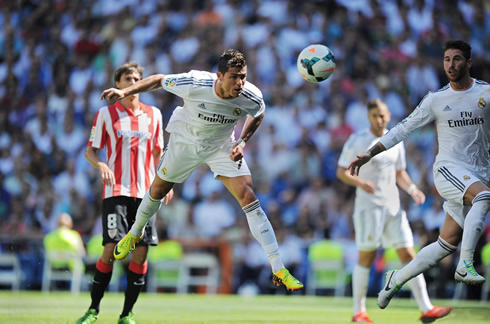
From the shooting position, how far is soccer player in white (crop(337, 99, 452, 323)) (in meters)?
10.0

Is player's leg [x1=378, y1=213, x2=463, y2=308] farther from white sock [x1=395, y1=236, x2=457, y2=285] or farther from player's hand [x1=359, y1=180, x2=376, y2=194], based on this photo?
player's hand [x1=359, y1=180, x2=376, y2=194]

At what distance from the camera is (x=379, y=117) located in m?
10.2

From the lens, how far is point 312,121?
18359 mm

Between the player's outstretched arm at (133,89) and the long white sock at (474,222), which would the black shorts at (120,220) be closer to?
the player's outstretched arm at (133,89)

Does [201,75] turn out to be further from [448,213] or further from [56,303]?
[56,303]

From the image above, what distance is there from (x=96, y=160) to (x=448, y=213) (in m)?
3.75

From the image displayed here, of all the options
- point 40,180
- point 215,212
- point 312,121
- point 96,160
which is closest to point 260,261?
point 215,212

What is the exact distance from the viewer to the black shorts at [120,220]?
8281 millimetres

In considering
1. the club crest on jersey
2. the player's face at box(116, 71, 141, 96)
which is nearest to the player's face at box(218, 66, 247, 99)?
the club crest on jersey

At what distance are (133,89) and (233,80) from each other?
96cm

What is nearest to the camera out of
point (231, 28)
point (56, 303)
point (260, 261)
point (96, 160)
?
point (96, 160)

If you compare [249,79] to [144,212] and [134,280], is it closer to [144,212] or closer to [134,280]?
[134,280]

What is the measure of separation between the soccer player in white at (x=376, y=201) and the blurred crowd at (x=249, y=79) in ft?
17.0

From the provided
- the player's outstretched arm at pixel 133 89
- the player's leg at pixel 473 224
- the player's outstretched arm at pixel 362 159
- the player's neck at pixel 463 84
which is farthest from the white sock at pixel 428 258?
the player's outstretched arm at pixel 133 89
